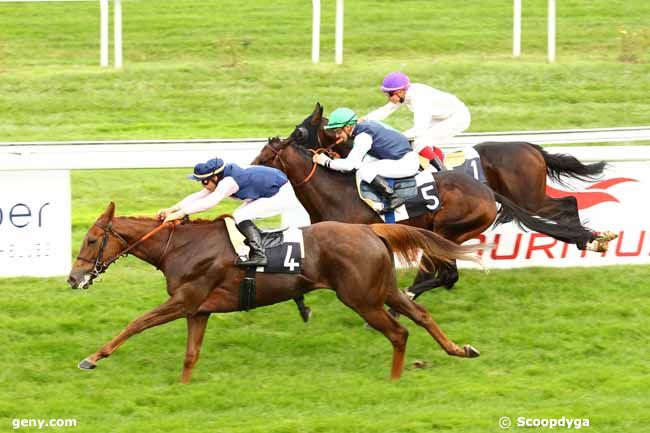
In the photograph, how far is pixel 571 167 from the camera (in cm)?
1079

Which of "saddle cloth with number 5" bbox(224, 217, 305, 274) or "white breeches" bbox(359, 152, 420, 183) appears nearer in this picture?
"saddle cloth with number 5" bbox(224, 217, 305, 274)

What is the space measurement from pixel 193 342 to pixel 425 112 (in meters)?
2.95

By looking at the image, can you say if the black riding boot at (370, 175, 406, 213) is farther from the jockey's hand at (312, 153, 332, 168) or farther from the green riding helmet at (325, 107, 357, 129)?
the green riding helmet at (325, 107, 357, 129)

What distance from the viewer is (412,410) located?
8117 mm

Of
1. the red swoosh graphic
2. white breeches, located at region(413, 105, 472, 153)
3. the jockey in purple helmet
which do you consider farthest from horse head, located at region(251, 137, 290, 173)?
the red swoosh graphic

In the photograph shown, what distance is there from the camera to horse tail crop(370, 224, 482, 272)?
8.84 m

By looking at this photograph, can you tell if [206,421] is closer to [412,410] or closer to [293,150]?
[412,410]

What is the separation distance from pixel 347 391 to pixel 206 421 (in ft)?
3.21

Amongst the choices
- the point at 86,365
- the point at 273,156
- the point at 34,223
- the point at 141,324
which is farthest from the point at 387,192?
the point at 34,223

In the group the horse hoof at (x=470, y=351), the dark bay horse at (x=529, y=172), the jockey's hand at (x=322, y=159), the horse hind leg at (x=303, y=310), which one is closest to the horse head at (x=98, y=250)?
the horse hind leg at (x=303, y=310)

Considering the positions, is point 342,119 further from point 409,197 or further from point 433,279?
point 433,279

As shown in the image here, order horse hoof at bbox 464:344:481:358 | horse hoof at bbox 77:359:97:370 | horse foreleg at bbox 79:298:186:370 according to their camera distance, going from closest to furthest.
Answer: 1. horse foreleg at bbox 79:298:186:370
2. horse hoof at bbox 77:359:97:370
3. horse hoof at bbox 464:344:481:358

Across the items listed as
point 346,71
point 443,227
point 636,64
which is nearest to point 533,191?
point 443,227

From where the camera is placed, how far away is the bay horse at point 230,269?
8.64 meters
